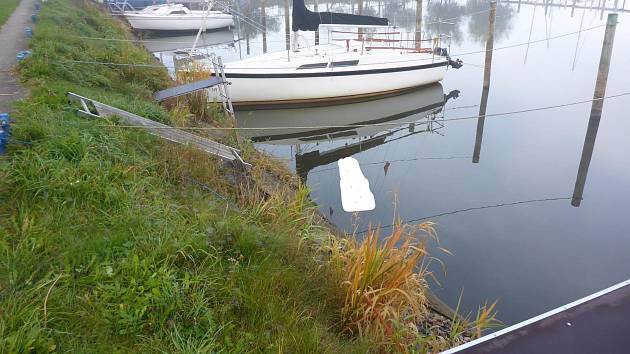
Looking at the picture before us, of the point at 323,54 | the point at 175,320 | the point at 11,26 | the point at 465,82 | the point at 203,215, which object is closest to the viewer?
the point at 175,320

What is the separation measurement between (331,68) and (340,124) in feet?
6.02

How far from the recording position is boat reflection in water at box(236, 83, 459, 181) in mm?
10945

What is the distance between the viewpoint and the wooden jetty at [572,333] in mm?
2494

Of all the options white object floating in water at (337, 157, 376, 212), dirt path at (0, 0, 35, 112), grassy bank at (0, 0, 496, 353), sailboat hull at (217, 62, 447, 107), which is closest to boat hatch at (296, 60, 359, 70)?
sailboat hull at (217, 62, 447, 107)

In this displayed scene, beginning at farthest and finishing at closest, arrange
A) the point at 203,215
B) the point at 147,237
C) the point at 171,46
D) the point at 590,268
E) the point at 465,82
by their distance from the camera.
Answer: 1. the point at 171,46
2. the point at 465,82
3. the point at 590,268
4. the point at 203,215
5. the point at 147,237

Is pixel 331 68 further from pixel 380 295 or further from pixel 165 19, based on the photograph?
pixel 165 19

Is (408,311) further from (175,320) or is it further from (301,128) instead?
(301,128)

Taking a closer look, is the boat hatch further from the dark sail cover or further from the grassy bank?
the grassy bank

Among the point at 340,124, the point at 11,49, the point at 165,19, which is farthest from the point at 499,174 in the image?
the point at 165,19

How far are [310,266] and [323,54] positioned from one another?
424 inches

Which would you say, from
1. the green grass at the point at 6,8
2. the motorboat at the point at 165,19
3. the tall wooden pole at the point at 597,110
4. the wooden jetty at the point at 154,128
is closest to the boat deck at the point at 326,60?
the tall wooden pole at the point at 597,110

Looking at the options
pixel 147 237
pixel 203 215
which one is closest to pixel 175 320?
pixel 147 237

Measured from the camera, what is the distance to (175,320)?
9.28ft

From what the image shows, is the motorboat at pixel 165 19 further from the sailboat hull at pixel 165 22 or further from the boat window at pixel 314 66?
the boat window at pixel 314 66
